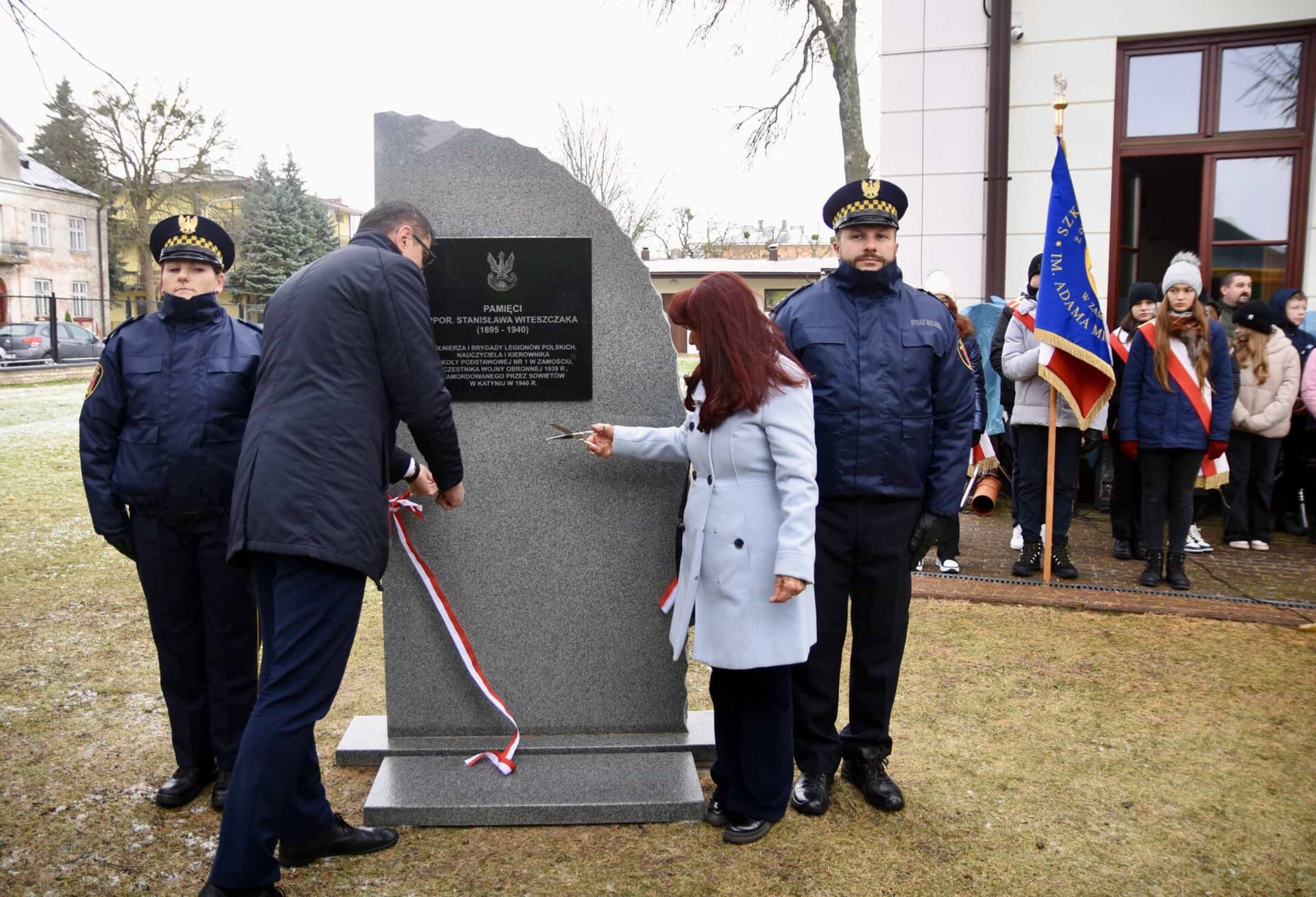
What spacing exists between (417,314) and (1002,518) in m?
7.19

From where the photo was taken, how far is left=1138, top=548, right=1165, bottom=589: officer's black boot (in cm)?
648

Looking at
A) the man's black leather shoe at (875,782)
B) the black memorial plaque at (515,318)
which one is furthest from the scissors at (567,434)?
the man's black leather shoe at (875,782)

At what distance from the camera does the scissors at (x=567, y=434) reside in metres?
3.81

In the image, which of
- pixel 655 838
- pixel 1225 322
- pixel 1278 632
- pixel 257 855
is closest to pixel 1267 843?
pixel 655 838

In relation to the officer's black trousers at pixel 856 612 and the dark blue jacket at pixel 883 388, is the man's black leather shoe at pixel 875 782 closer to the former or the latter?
the officer's black trousers at pixel 856 612

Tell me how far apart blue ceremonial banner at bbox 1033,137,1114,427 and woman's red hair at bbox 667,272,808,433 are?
3.79 meters

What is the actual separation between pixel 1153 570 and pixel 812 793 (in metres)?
3.92

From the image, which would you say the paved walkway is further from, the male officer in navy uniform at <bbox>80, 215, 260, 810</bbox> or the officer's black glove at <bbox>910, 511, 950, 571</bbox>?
the male officer in navy uniform at <bbox>80, 215, 260, 810</bbox>

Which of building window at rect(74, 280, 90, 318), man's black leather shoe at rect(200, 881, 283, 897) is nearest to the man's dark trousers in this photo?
man's black leather shoe at rect(200, 881, 283, 897)

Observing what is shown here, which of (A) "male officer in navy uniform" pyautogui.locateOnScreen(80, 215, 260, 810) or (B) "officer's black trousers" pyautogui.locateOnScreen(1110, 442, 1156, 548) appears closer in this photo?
(A) "male officer in navy uniform" pyautogui.locateOnScreen(80, 215, 260, 810)

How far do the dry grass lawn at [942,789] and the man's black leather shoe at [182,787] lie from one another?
5 centimetres

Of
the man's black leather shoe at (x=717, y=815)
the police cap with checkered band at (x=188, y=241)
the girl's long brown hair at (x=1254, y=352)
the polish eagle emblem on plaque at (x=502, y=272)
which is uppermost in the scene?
the police cap with checkered band at (x=188, y=241)

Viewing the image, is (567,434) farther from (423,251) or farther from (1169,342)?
(1169,342)

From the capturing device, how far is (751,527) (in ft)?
10.8
